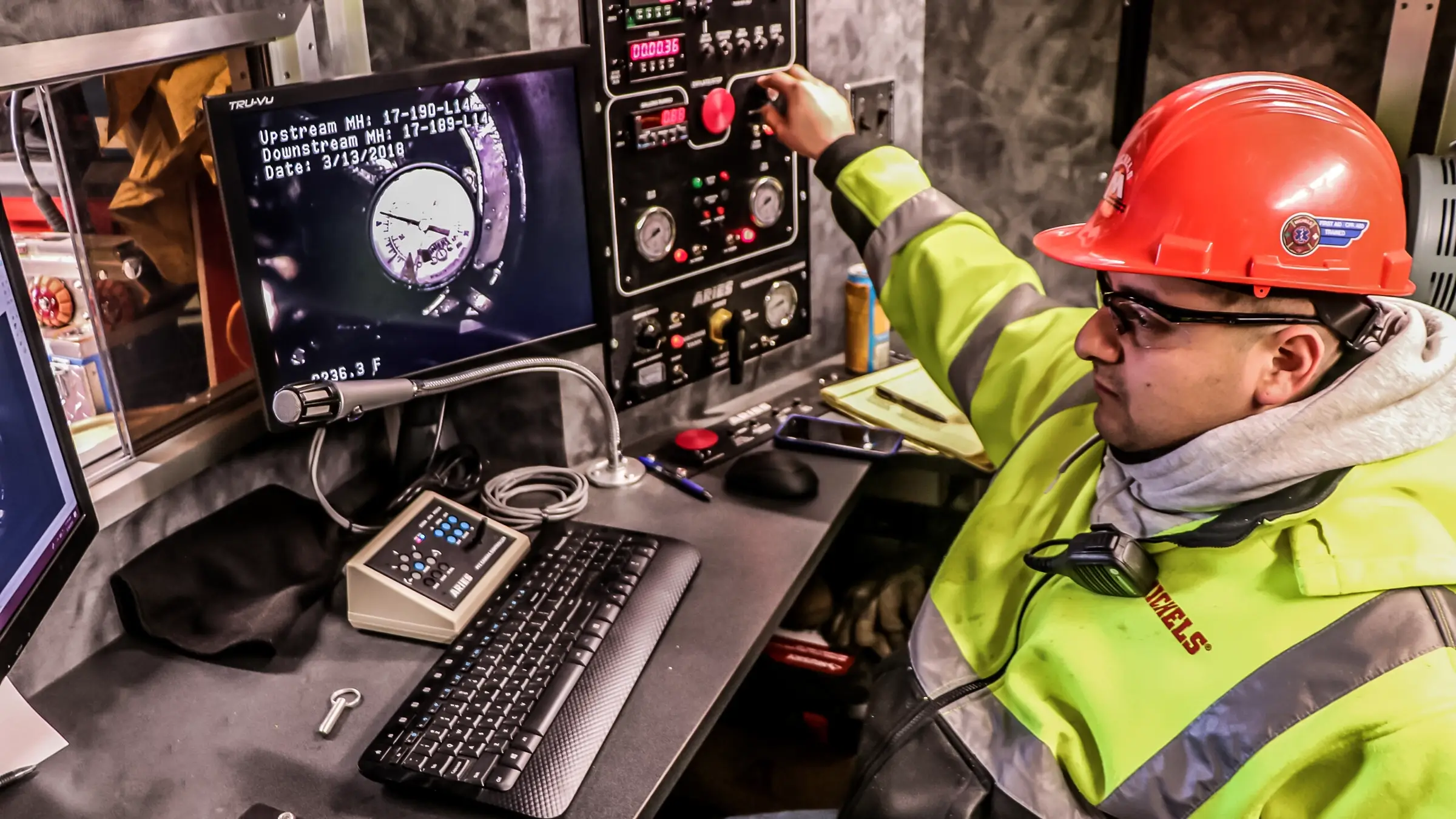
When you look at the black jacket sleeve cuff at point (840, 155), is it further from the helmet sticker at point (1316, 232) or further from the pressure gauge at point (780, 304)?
the helmet sticker at point (1316, 232)

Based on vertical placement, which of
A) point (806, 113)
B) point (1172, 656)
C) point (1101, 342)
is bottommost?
point (1172, 656)

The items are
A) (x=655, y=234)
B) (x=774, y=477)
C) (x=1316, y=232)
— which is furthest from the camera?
(x=655, y=234)

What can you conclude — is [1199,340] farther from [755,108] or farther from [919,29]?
[919,29]

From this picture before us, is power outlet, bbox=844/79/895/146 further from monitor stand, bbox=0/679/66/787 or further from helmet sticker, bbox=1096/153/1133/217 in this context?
monitor stand, bbox=0/679/66/787

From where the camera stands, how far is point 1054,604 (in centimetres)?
114

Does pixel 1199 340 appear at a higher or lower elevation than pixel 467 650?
higher

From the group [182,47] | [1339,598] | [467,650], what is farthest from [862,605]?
[182,47]

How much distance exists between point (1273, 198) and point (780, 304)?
101 cm

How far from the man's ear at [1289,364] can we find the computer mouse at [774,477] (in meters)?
0.63

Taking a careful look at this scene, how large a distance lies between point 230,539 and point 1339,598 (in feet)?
3.82

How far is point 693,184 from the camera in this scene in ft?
5.58

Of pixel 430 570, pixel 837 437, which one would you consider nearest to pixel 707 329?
pixel 837 437

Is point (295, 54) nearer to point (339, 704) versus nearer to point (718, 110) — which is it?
point (718, 110)

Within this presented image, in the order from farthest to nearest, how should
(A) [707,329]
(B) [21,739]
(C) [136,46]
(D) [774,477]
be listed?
(A) [707,329]
(D) [774,477]
(C) [136,46]
(B) [21,739]
